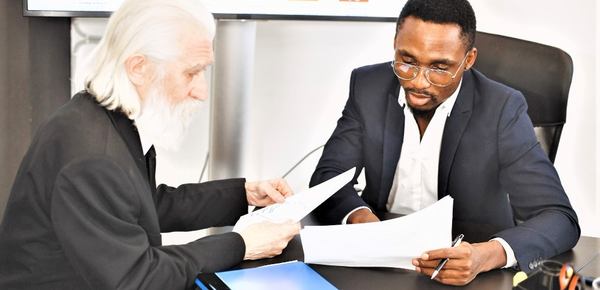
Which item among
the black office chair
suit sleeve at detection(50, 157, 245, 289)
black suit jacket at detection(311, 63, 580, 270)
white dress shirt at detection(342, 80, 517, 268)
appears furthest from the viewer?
the black office chair

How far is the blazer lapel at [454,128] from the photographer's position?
90.7 inches

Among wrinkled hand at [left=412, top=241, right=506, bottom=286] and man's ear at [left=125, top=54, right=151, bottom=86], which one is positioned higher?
man's ear at [left=125, top=54, right=151, bottom=86]

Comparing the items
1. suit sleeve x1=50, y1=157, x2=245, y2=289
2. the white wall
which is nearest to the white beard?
suit sleeve x1=50, y1=157, x2=245, y2=289

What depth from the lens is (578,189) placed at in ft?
12.8

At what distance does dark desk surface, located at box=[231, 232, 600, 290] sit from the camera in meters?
1.69

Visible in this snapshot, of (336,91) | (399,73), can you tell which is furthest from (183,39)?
(336,91)

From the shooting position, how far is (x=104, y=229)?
5.05ft

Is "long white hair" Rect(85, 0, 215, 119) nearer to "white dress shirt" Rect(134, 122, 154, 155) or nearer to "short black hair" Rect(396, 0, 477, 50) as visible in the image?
"white dress shirt" Rect(134, 122, 154, 155)

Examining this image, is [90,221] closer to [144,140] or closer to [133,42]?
[144,140]

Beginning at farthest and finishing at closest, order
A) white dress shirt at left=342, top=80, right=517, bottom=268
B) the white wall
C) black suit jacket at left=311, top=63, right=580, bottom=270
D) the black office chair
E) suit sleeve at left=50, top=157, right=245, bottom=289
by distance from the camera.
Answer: the white wall < the black office chair < white dress shirt at left=342, top=80, right=517, bottom=268 < black suit jacket at left=311, top=63, right=580, bottom=270 < suit sleeve at left=50, top=157, right=245, bottom=289

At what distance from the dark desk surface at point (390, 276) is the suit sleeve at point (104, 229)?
26 centimetres

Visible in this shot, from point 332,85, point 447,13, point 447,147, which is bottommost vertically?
point 332,85

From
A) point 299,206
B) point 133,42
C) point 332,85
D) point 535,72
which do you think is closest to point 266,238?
point 299,206

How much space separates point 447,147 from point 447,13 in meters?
0.38
